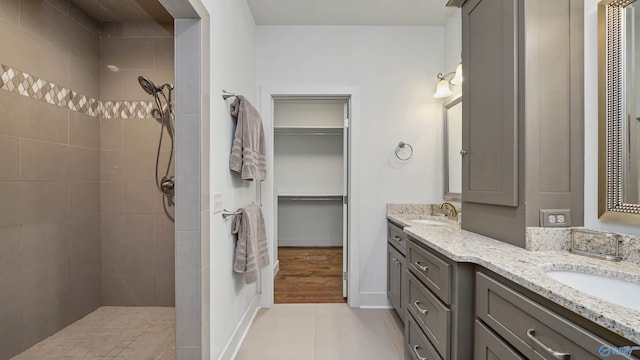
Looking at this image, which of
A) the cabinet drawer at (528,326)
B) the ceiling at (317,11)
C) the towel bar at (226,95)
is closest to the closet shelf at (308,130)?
the ceiling at (317,11)

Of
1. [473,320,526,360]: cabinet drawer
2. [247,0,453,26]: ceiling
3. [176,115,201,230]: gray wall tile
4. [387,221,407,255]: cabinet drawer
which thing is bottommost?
[473,320,526,360]: cabinet drawer

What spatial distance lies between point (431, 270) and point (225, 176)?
1.36 m

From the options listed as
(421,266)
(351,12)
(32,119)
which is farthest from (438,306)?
(32,119)

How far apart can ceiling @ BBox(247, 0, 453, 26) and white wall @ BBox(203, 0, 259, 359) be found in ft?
1.00

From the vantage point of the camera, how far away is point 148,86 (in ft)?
7.63

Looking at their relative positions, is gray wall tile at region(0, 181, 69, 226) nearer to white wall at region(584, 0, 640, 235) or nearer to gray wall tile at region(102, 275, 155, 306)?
gray wall tile at region(102, 275, 155, 306)

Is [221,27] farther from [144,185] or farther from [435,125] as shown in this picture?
[435,125]

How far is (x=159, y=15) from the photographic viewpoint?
224 centimetres

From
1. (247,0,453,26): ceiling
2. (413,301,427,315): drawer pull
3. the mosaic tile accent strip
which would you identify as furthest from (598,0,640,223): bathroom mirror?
the mosaic tile accent strip

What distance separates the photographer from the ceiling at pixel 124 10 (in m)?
2.07

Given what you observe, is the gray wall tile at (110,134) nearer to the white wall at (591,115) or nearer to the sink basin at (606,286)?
the sink basin at (606,286)

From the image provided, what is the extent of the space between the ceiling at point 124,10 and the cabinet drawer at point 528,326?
8.81ft

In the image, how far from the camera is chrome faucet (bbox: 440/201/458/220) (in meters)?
2.39

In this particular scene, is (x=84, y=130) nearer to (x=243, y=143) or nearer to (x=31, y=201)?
(x=31, y=201)
